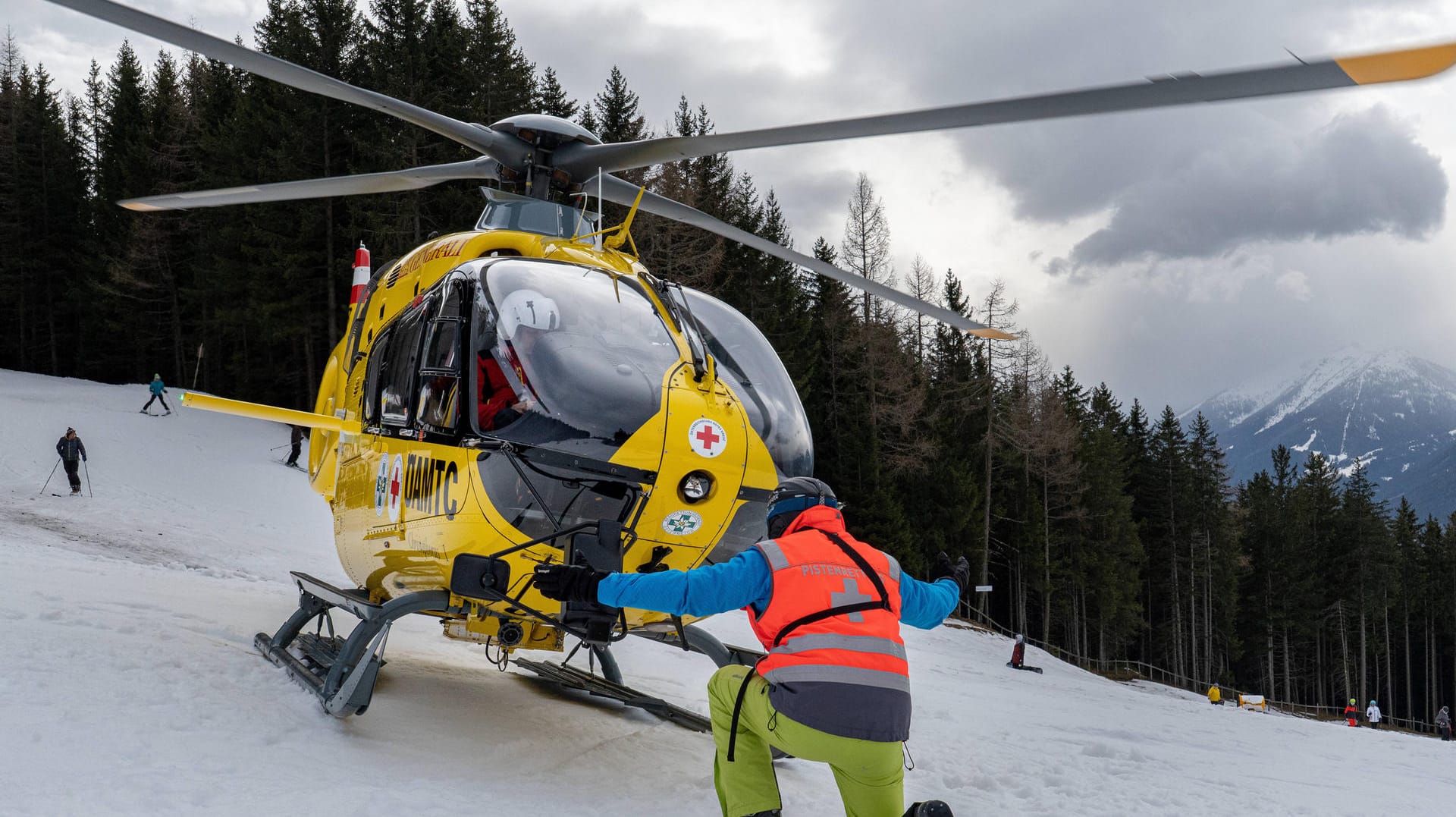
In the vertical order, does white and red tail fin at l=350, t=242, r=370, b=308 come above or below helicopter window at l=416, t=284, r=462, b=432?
above

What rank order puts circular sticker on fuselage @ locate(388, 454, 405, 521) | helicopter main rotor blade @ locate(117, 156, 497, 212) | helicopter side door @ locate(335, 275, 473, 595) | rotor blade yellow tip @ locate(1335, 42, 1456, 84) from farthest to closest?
helicopter main rotor blade @ locate(117, 156, 497, 212)
circular sticker on fuselage @ locate(388, 454, 405, 521)
helicopter side door @ locate(335, 275, 473, 595)
rotor blade yellow tip @ locate(1335, 42, 1456, 84)

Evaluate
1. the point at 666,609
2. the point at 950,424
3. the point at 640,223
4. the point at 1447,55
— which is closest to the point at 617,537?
the point at 666,609

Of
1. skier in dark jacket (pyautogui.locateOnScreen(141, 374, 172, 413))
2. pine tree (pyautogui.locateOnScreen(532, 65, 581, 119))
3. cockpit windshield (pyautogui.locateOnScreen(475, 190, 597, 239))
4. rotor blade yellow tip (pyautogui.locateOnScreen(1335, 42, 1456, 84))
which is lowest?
rotor blade yellow tip (pyautogui.locateOnScreen(1335, 42, 1456, 84))

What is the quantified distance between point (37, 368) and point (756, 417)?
54089 millimetres

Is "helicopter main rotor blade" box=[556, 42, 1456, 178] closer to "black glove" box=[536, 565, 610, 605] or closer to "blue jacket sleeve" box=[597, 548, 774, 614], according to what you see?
"blue jacket sleeve" box=[597, 548, 774, 614]

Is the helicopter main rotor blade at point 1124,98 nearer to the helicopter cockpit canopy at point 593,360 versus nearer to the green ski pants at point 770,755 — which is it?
the helicopter cockpit canopy at point 593,360

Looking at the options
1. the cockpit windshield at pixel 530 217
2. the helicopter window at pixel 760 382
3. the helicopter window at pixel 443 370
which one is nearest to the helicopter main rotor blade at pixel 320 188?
the cockpit windshield at pixel 530 217

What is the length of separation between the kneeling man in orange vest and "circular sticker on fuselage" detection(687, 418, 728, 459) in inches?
42.4

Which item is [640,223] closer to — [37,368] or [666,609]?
[666,609]

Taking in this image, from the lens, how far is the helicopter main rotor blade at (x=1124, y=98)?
108 inches

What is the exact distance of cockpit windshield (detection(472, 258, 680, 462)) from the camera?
471 cm

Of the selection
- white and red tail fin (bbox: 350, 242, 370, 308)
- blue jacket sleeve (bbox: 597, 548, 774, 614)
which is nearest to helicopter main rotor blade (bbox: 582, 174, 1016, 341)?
blue jacket sleeve (bbox: 597, 548, 774, 614)

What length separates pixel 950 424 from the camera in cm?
4000

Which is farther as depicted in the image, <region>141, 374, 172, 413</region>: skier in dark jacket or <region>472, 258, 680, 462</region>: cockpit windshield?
<region>141, 374, 172, 413</region>: skier in dark jacket
